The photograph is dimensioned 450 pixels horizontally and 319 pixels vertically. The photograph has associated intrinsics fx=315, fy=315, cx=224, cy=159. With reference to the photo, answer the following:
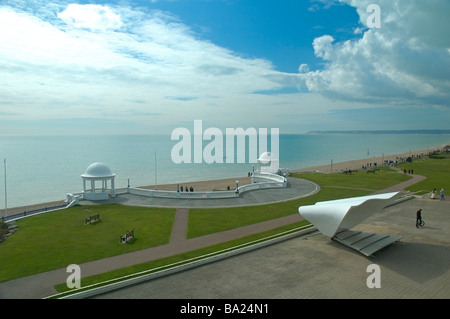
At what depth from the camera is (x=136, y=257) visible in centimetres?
1547

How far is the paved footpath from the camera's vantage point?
1218 cm

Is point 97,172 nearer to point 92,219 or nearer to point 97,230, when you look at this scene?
point 92,219

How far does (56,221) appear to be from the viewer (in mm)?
22109

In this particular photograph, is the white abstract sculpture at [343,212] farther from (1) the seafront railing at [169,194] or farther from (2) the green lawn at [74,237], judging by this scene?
(1) the seafront railing at [169,194]

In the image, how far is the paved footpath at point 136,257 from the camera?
12180mm

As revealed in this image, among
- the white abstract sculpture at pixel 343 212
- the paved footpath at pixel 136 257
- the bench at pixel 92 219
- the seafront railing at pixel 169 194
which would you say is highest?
the white abstract sculpture at pixel 343 212

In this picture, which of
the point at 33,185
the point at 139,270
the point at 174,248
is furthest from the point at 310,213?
the point at 33,185

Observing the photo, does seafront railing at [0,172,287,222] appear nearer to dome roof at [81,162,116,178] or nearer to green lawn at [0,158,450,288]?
green lawn at [0,158,450,288]

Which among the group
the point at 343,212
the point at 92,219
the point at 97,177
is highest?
the point at 97,177

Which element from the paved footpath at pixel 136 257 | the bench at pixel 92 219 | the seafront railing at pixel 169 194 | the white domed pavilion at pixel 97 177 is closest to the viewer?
the paved footpath at pixel 136 257

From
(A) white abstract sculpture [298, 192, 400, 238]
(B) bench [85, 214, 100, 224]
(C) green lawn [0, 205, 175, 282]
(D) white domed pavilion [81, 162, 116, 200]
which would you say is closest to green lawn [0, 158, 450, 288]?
(C) green lawn [0, 205, 175, 282]

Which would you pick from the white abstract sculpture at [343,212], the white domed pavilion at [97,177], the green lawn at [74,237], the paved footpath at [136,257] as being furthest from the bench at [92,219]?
the white abstract sculpture at [343,212]

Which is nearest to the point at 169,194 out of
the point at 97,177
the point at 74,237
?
the point at 97,177
